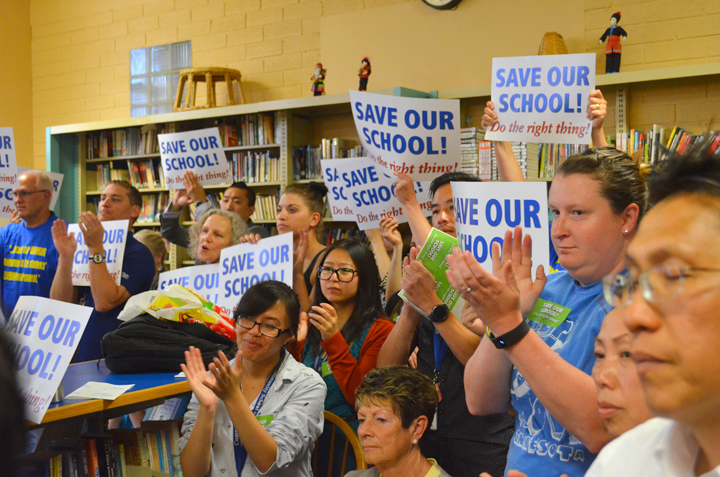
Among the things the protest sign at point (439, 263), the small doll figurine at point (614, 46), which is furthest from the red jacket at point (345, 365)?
the small doll figurine at point (614, 46)

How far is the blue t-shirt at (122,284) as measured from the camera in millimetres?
3232

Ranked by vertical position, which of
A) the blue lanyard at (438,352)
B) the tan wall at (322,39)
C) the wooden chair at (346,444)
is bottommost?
the wooden chair at (346,444)

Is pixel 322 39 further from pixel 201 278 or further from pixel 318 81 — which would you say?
pixel 201 278

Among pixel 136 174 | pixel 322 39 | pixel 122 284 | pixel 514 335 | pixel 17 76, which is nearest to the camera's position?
pixel 514 335

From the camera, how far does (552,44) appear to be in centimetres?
471

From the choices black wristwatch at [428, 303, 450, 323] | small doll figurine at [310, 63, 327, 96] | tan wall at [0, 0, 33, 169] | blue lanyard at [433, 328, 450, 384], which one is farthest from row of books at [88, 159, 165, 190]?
black wristwatch at [428, 303, 450, 323]

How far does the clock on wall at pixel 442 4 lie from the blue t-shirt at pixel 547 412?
4.51 meters

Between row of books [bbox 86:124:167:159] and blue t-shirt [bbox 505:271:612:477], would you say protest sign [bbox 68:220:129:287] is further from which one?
row of books [bbox 86:124:167:159]

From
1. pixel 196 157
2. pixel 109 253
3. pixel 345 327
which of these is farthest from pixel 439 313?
pixel 196 157

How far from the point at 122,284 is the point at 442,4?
359cm

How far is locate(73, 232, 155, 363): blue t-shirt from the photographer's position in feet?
10.6

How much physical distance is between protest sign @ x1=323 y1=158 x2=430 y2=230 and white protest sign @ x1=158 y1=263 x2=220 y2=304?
0.79m

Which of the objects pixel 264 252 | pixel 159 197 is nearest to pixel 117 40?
pixel 159 197

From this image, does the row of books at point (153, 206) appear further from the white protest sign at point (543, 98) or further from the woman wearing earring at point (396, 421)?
the woman wearing earring at point (396, 421)
